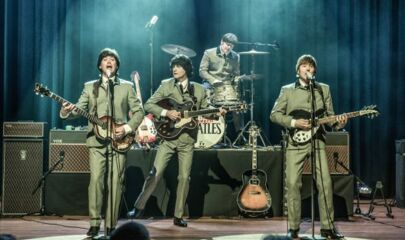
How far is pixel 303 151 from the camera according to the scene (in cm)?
800

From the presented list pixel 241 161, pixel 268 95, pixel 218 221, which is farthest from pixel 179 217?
pixel 268 95

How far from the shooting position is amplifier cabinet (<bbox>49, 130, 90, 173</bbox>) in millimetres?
9766

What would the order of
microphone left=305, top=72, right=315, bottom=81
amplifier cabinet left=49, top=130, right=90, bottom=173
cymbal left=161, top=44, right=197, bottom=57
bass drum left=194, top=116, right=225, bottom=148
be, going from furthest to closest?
1. cymbal left=161, top=44, right=197, bottom=57
2. bass drum left=194, top=116, right=225, bottom=148
3. amplifier cabinet left=49, top=130, right=90, bottom=173
4. microphone left=305, top=72, right=315, bottom=81

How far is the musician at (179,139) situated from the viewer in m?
8.91

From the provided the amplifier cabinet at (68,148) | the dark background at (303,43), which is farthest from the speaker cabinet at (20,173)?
the dark background at (303,43)

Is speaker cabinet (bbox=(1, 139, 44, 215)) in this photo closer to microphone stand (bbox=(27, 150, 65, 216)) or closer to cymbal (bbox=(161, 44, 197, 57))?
microphone stand (bbox=(27, 150, 65, 216))

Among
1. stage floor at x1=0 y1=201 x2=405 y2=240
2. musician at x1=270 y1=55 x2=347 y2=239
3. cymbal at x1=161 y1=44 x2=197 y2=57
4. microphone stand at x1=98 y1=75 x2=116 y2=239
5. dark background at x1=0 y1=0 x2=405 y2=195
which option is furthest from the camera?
dark background at x1=0 y1=0 x2=405 y2=195

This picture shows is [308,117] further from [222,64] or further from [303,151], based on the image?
[222,64]

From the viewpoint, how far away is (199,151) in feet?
32.7

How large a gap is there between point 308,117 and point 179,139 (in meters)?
1.80

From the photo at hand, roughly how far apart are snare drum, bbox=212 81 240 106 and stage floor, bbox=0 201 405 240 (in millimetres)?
1767

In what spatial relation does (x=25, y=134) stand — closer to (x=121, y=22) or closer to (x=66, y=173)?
(x=66, y=173)

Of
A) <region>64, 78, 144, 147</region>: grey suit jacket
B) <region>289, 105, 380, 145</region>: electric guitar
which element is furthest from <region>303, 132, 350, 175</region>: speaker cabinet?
Result: <region>64, 78, 144, 147</region>: grey suit jacket

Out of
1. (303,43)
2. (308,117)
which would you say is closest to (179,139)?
(308,117)
